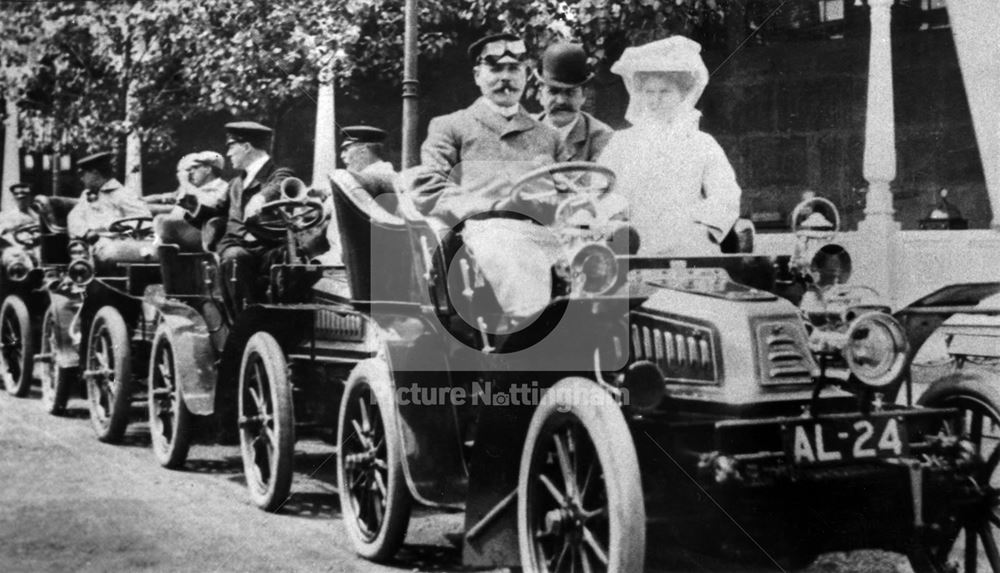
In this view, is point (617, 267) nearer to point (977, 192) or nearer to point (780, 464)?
point (780, 464)

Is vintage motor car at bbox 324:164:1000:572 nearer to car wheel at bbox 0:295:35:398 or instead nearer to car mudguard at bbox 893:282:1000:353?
car mudguard at bbox 893:282:1000:353

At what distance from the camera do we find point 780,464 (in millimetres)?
3549

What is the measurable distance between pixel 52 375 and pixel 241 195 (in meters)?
3.35

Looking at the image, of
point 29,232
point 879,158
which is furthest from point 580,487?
point 29,232

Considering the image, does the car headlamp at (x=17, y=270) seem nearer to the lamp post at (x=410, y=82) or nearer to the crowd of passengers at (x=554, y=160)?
the lamp post at (x=410, y=82)

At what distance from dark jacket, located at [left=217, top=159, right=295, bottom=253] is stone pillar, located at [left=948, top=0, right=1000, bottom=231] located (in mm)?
3795

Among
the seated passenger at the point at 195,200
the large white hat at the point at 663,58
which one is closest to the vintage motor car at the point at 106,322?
the seated passenger at the point at 195,200

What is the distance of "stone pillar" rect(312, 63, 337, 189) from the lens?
7.33 metres

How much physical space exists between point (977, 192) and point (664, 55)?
8.12 m

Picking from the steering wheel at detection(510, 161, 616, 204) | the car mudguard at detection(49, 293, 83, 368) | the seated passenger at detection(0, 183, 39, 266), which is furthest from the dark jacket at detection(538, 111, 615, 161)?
the seated passenger at detection(0, 183, 39, 266)

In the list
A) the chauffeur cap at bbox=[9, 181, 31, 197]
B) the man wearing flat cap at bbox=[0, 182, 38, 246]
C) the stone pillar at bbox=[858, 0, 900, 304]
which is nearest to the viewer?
the stone pillar at bbox=[858, 0, 900, 304]

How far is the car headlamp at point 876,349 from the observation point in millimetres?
3592

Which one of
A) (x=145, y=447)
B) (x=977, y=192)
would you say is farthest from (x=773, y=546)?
(x=977, y=192)

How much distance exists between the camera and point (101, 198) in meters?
9.62
